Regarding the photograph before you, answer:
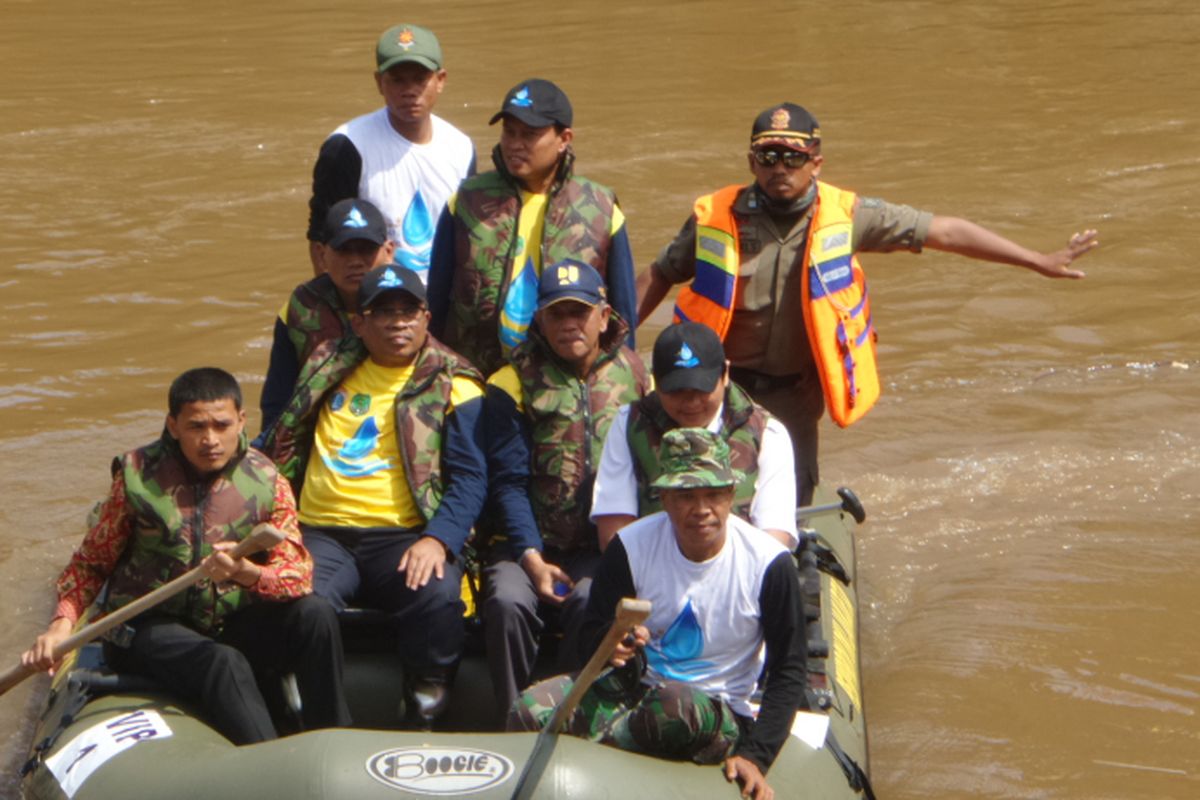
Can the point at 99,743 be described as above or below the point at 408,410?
below

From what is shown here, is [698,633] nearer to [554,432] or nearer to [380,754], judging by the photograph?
[380,754]

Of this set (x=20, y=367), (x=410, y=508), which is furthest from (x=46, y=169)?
(x=410, y=508)

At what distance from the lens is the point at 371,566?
5312 mm

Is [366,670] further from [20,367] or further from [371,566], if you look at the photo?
[20,367]

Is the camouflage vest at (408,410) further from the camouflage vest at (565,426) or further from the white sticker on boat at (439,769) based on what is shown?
the white sticker on boat at (439,769)

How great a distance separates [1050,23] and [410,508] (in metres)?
12.9

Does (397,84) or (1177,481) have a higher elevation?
(397,84)

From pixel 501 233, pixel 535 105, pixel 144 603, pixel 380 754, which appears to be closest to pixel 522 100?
pixel 535 105

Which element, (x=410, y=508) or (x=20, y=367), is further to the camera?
(x=20, y=367)

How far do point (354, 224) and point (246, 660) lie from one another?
135 centimetres

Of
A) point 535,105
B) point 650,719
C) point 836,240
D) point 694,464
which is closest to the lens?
point 694,464

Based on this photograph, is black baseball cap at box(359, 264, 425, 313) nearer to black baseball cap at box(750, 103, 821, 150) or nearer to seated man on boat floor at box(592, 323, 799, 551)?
seated man on boat floor at box(592, 323, 799, 551)

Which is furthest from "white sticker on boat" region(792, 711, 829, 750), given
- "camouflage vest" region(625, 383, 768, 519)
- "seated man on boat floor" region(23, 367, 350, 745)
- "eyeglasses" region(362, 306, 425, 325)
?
"eyeglasses" region(362, 306, 425, 325)

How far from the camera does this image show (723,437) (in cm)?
507
